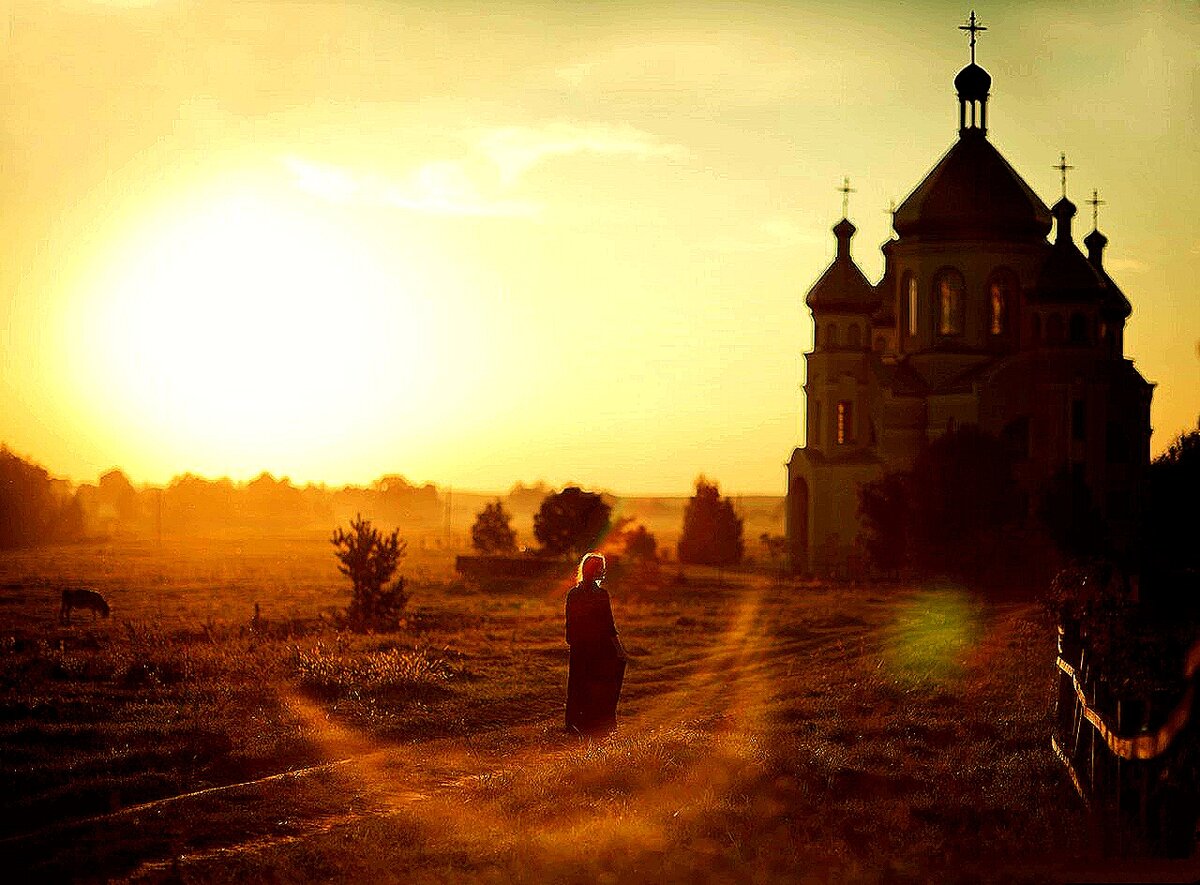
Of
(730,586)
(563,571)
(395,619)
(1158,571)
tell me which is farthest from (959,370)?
(1158,571)

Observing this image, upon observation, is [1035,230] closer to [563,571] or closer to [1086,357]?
[1086,357]

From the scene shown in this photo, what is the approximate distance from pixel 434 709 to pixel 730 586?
36.5 meters

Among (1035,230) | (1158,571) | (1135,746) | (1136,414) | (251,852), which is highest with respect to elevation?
(1035,230)

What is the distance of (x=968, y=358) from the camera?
6116 centimetres

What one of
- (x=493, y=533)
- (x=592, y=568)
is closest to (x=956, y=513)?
(x=493, y=533)

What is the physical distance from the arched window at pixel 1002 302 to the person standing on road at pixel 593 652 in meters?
48.8

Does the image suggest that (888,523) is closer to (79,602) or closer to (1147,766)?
(79,602)

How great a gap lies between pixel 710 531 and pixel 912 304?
17751mm

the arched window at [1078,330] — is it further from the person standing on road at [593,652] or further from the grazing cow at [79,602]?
the person standing on road at [593,652]

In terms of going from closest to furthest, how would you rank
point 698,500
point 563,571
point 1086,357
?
point 563,571
point 1086,357
point 698,500

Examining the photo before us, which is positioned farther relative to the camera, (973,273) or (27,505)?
(973,273)

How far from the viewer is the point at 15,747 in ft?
49.1

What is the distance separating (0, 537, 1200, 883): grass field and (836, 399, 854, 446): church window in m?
33.3

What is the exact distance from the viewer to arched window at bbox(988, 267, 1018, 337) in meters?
61.2
